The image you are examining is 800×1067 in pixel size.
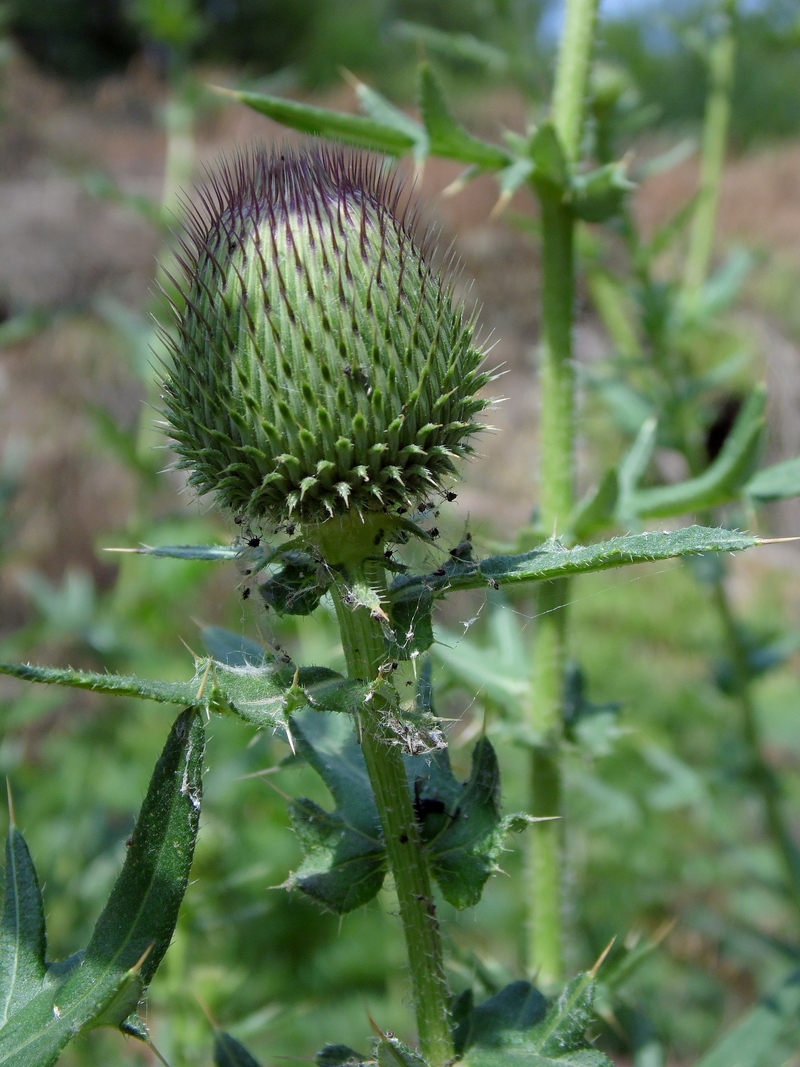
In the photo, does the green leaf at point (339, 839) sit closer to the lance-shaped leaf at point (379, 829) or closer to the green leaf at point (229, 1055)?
the lance-shaped leaf at point (379, 829)

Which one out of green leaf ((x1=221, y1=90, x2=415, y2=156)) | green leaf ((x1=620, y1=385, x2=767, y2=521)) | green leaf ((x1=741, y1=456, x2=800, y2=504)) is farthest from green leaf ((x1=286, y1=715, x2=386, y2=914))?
green leaf ((x1=221, y1=90, x2=415, y2=156))

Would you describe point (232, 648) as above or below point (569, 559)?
below

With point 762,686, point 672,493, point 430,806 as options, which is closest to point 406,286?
point 430,806

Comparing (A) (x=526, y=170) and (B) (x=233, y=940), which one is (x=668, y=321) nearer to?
(A) (x=526, y=170)

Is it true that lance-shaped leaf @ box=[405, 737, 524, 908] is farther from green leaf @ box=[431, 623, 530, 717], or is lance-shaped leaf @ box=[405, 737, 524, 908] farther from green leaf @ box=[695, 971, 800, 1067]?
green leaf @ box=[695, 971, 800, 1067]

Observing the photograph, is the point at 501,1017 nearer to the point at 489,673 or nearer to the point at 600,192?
the point at 489,673

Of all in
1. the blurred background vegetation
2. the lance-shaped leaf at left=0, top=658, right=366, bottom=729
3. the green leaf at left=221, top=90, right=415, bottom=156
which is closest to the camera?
the lance-shaped leaf at left=0, top=658, right=366, bottom=729

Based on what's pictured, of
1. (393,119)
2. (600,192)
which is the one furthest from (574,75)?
(393,119)
